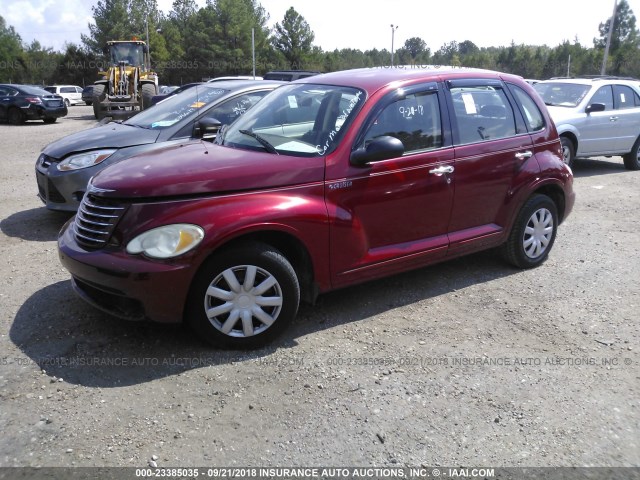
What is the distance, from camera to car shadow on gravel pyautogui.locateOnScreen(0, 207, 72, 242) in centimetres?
646

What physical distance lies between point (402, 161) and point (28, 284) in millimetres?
3387

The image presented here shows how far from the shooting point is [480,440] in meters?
3.04

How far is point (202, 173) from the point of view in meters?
3.78

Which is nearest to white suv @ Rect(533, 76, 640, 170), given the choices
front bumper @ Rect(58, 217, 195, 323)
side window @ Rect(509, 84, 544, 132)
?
side window @ Rect(509, 84, 544, 132)

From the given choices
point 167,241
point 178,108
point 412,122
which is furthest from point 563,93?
point 167,241

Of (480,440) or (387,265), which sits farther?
(387,265)

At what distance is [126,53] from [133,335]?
24278 mm

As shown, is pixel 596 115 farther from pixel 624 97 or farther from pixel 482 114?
pixel 482 114

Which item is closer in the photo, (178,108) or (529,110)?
(529,110)

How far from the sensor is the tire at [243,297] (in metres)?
3.69

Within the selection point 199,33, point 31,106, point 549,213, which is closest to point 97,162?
point 549,213

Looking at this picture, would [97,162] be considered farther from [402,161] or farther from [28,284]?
[402,161]

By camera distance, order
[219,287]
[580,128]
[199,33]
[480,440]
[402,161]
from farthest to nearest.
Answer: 1. [199,33]
2. [580,128]
3. [402,161]
4. [219,287]
5. [480,440]

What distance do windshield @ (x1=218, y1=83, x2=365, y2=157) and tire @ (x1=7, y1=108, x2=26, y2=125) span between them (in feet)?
67.9
